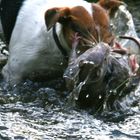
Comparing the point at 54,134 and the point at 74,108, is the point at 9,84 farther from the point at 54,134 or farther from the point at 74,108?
the point at 54,134

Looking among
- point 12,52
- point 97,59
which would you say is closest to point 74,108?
point 97,59

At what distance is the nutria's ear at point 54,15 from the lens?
4402mm

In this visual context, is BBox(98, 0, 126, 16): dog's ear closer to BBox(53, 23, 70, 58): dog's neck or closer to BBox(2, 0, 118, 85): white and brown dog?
BBox(2, 0, 118, 85): white and brown dog

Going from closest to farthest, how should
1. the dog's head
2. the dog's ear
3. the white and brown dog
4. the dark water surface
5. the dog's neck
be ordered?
the dark water surface → the dog's head → the white and brown dog → the dog's neck → the dog's ear

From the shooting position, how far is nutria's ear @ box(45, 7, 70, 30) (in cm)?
440

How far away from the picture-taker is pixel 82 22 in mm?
4430

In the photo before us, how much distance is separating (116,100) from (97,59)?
52cm

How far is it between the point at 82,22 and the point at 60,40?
294 millimetres

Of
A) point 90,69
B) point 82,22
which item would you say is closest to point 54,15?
point 82,22

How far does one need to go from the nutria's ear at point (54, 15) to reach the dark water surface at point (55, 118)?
0.69 metres

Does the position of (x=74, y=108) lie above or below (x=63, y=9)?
below

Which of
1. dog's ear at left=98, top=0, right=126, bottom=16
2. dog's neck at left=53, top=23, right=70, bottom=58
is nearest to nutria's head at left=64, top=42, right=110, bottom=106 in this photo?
dog's neck at left=53, top=23, right=70, bottom=58

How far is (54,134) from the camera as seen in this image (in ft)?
13.1

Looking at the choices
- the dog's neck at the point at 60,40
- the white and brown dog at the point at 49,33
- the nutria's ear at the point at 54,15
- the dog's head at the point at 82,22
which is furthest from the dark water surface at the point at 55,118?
the nutria's ear at the point at 54,15
